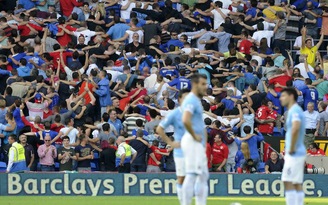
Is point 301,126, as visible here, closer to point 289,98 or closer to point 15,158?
point 289,98

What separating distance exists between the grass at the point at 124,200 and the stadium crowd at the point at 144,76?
5.21 feet

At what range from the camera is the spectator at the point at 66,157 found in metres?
26.1

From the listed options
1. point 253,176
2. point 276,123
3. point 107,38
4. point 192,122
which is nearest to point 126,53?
point 107,38

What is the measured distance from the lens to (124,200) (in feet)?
77.7

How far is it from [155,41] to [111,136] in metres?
4.72

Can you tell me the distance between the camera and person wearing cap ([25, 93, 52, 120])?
27453 mm

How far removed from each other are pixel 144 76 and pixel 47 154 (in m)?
4.27

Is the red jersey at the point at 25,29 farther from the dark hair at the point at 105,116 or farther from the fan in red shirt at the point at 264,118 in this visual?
the fan in red shirt at the point at 264,118

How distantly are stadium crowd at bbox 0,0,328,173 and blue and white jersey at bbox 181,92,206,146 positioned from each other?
32.5 ft

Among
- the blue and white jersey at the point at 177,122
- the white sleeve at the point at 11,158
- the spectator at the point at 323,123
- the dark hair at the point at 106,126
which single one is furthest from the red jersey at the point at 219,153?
the blue and white jersey at the point at 177,122

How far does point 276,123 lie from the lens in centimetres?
2844

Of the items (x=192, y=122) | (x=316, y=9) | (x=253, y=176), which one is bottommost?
(x=253, y=176)

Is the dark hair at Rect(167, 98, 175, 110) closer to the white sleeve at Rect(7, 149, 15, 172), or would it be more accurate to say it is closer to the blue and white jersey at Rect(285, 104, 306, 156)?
the white sleeve at Rect(7, 149, 15, 172)

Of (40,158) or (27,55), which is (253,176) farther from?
(27,55)
